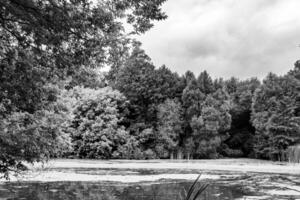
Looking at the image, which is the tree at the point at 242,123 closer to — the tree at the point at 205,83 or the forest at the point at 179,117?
the forest at the point at 179,117

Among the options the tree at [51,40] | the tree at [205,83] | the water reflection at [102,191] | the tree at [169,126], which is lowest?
the water reflection at [102,191]

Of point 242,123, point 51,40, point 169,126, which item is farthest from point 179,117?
point 51,40

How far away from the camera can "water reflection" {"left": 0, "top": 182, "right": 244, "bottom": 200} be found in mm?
11406

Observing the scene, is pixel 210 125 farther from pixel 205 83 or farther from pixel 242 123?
pixel 242 123

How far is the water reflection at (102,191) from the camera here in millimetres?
11406

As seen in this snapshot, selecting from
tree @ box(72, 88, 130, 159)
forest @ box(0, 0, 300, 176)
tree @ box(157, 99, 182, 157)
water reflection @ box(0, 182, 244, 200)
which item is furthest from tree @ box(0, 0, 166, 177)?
tree @ box(157, 99, 182, 157)

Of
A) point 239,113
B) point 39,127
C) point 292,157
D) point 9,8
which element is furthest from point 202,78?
point 9,8

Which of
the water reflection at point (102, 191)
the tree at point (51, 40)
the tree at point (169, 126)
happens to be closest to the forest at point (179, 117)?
the tree at point (169, 126)

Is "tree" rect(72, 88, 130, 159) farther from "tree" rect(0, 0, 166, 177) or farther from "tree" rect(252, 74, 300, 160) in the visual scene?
"tree" rect(0, 0, 166, 177)

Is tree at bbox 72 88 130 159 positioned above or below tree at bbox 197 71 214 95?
below

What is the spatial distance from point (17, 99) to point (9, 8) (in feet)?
6.62

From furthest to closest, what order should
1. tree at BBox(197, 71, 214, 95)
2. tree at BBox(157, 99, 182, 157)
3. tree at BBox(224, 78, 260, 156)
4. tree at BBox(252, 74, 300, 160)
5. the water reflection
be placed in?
tree at BBox(197, 71, 214, 95) < tree at BBox(224, 78, 260, 156) < tree at BBox(157, 99, 182, 157) < tree at BBox(252, 74, 300, 160) < the water reflection

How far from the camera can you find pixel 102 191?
42.2 ft

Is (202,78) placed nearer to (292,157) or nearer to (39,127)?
(292,157)
